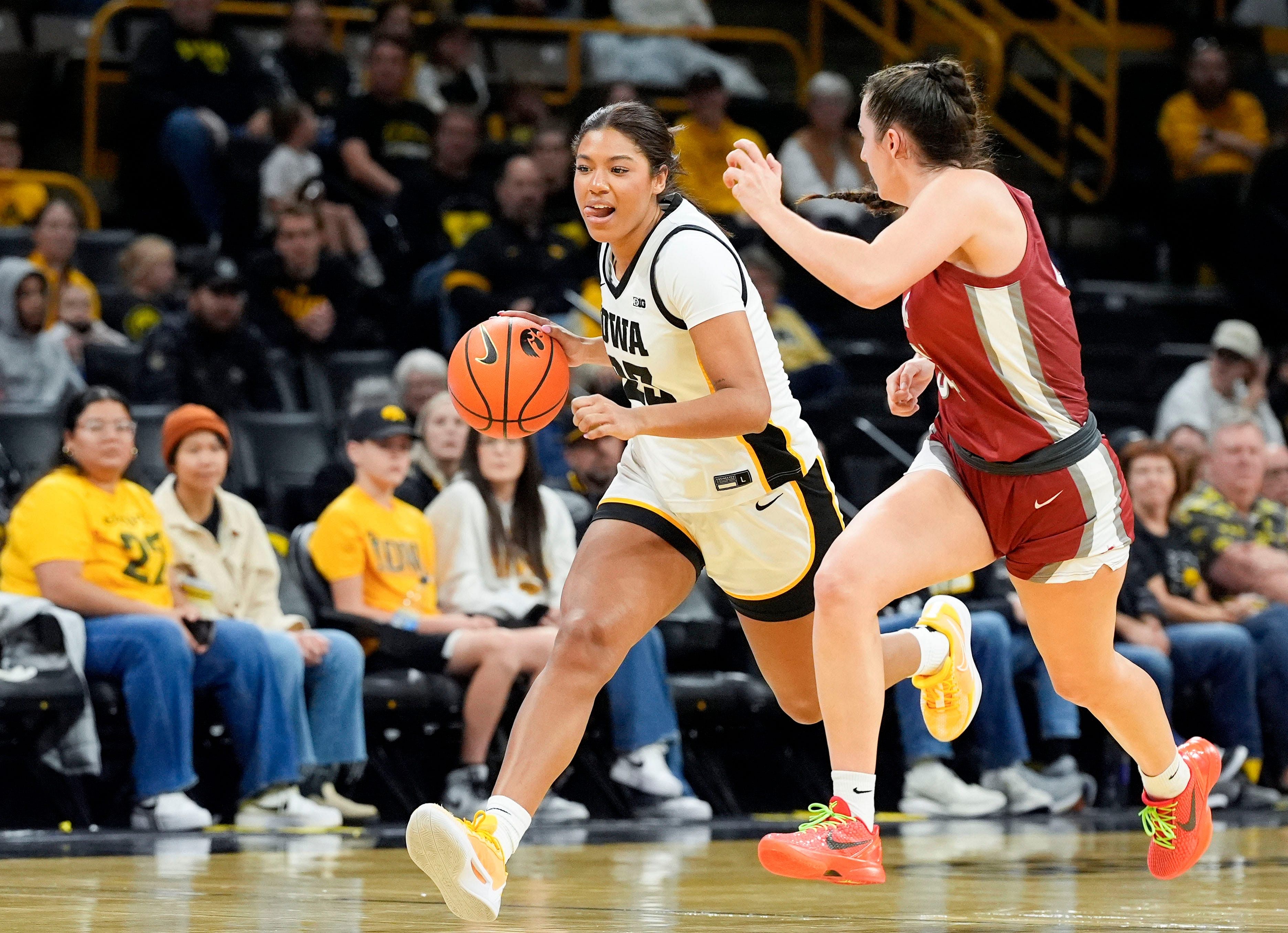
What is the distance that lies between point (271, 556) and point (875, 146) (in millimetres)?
3865

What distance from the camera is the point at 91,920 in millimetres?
4270

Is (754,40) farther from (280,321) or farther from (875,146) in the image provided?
(875,146)

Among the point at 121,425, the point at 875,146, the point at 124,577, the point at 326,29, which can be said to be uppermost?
the point at 326,29

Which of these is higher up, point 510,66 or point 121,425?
point 510,66

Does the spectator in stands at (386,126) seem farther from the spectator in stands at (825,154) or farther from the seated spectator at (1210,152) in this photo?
the seated spectator at (1210,152)

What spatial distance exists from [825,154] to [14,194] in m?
4.95

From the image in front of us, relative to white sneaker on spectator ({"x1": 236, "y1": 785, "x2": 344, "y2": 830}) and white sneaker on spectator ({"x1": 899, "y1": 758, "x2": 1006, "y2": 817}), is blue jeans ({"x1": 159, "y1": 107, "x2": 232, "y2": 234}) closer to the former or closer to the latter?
white sneaker on spectator ({"x1": 236, "y1": 785, "x2": 344, "y2": 830})

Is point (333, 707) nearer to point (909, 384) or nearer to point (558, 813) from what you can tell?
point (558, 813)

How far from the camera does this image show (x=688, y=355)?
4.62 m

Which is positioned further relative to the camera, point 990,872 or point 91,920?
point 990,872

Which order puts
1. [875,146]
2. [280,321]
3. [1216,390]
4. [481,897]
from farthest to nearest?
[1216,390] < [280,321] < [875,146] < [481,897]

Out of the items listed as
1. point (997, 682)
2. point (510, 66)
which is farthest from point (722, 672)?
point (510, 66)

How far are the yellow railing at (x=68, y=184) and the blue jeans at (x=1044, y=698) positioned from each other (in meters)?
5.68

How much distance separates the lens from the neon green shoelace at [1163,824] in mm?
4984
